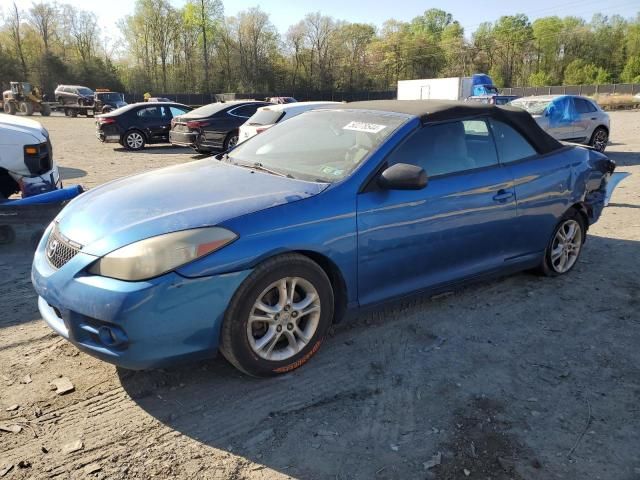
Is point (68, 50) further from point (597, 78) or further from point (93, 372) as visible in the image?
point (93, 372)

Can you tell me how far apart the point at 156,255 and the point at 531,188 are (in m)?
3.09

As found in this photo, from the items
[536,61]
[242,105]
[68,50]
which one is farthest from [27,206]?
[536,61]

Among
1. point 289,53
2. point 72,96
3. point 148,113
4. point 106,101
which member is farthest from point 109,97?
point 289,53

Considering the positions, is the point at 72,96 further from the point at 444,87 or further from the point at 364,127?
the point at 364,127

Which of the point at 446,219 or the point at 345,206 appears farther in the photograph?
the point at 446,219

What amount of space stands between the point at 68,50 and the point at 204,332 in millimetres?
86374

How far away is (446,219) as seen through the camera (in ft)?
12.3

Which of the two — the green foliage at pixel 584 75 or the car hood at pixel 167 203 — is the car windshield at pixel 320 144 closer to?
the car hood at pixel 167 203

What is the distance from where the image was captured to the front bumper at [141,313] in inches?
104

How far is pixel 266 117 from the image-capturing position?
11.5m

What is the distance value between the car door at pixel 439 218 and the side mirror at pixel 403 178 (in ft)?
0.28

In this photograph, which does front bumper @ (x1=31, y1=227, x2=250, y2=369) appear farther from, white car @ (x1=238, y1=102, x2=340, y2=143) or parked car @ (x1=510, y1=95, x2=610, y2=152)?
parked car @ (x1=510, y1=95, x2=610, y2=152)

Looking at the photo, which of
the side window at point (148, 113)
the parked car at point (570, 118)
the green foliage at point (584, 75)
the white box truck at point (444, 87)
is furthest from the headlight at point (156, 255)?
the green foliage at point (584, 75)

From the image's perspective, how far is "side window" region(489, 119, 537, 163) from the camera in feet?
14.1
